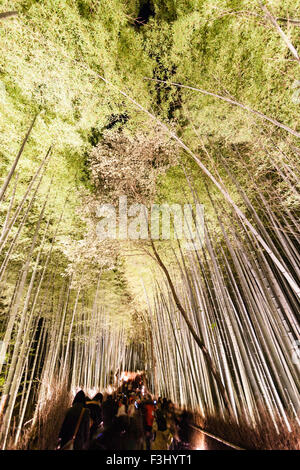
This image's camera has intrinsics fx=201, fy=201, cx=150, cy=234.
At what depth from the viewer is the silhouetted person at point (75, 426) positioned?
5.33 ft

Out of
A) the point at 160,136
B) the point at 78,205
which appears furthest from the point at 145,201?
the point at 78,205

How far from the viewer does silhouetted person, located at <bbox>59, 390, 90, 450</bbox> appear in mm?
1626

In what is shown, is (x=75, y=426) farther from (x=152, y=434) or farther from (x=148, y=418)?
(x=152, y=434)

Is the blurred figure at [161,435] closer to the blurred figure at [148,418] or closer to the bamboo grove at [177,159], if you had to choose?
the blurred figure at [148,418]

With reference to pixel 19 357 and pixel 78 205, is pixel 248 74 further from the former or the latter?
pixel 19 357

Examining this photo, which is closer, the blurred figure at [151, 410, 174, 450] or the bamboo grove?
the bamboo grove

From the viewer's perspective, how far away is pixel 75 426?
168 centimetres
